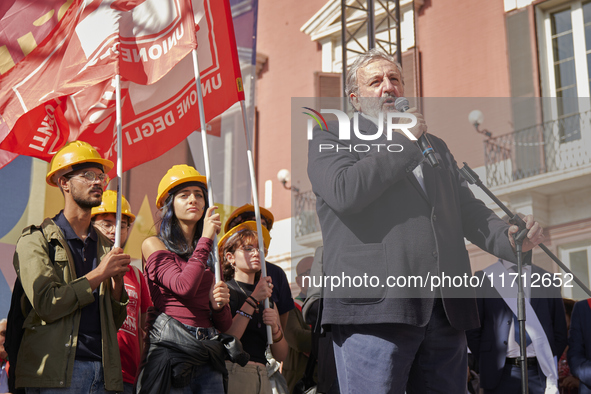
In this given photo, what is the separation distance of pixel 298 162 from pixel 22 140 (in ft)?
7.66

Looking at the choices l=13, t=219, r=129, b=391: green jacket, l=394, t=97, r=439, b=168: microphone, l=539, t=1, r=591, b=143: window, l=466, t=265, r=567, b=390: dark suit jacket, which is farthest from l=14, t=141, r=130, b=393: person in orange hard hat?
l=539, t=1, r=591, b=143: window

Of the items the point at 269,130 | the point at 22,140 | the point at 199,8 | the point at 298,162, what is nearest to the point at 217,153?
the point at 199,8

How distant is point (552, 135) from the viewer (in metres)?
10.0

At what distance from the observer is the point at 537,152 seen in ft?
40.2

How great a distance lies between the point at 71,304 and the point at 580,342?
3.99 metres

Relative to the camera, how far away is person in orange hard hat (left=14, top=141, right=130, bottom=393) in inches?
148

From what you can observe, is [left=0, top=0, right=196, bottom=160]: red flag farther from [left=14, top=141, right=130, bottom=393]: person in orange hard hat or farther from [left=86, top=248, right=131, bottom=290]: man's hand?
[left=86, top=248, right=131, bottom=290]: man's hand

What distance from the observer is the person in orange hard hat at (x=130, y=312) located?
15.0 ft

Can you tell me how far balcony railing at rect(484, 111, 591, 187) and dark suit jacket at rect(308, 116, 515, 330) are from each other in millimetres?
5597

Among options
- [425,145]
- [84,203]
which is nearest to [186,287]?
[84,203]

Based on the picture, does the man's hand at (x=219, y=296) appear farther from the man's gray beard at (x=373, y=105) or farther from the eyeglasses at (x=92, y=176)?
the man's gray beard at (x=373, y=105)

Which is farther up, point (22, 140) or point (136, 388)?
point (22, 140)

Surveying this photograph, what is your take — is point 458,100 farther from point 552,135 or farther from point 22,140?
point 552,135

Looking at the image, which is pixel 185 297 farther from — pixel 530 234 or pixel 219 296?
pixel 530 234
